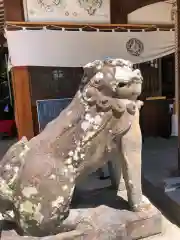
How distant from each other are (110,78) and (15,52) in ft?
8.84

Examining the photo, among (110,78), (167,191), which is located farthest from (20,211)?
(167,191)

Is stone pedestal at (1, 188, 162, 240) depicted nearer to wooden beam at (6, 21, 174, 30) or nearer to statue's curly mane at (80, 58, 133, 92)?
statue's curly mane at (80, 58, 133, 92)

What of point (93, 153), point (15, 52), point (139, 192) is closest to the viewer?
point (93, 153)

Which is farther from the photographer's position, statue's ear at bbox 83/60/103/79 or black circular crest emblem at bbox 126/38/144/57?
black circular crest emblem at bbox 126/38/144/57

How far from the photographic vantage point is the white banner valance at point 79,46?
159 inches

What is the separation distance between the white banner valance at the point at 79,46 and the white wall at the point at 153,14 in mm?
233

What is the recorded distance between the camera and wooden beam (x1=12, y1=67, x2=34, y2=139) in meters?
4.23

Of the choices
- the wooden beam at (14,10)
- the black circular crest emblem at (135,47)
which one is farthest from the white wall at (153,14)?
the wooden beam at (14,10)

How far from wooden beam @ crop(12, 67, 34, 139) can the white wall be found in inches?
74.8

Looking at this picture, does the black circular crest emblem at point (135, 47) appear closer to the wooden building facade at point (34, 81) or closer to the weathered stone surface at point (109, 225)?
the wooden building facade at point (34, 81)

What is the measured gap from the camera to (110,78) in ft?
5.44

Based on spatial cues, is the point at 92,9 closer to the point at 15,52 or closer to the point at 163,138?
the point at 15,52

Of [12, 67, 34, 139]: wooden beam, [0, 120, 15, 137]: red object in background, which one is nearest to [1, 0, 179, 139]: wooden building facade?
[12, 67, 34, 139]: wooden beam

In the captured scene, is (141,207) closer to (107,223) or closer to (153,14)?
(107,223)
